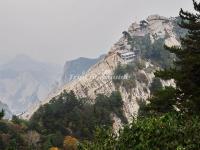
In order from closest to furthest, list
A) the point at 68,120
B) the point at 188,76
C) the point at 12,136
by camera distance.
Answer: the point at 188,76 < the point at 12,136 < the point at 68,120

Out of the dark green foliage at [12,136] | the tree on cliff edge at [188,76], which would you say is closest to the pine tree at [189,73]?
the tree on cliff edge at [188,76]

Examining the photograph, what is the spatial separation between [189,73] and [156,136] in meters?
11.9

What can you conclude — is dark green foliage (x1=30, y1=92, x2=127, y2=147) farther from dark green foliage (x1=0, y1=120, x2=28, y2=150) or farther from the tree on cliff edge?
the tree on cliff edge

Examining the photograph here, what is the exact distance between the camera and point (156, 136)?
123ft

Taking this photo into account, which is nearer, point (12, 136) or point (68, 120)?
point (12, 136)

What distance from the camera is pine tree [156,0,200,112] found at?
148 feet

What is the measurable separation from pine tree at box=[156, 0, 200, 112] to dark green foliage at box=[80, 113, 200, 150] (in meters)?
4.44

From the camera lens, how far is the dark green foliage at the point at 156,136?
36.1 metres

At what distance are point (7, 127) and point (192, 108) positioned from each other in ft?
429

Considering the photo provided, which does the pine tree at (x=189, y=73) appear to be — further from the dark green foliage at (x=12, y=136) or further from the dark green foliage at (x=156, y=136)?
the dark green foliage at (x=12, y=136)

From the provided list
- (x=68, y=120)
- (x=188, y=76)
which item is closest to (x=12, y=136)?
(x=68, y=120)

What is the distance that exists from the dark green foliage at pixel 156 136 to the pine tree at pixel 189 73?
4.44 m

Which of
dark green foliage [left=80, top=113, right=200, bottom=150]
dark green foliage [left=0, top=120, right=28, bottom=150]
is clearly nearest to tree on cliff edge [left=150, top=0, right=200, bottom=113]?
dark green foliage [left=80, top=113, right=200, bottom=150]

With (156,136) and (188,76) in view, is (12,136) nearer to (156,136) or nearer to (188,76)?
(188,76)
